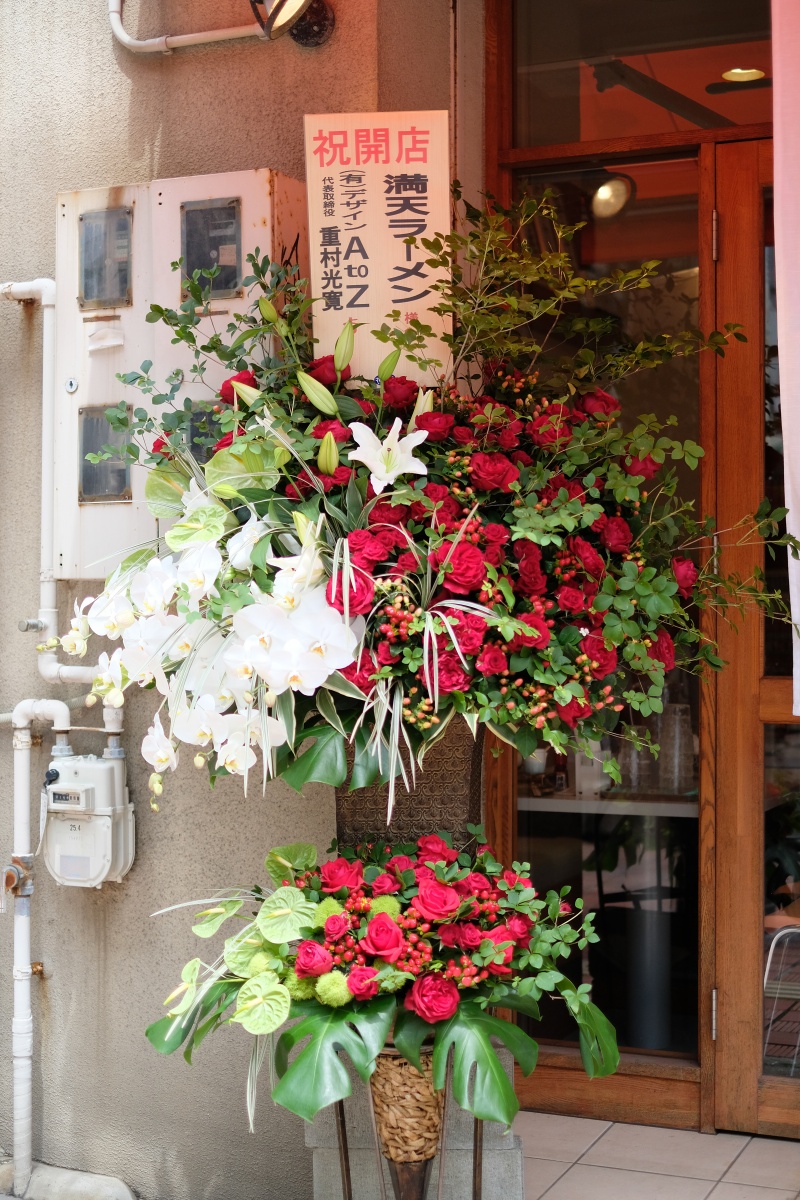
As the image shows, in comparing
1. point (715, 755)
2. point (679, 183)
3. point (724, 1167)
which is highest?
point (679, 183)

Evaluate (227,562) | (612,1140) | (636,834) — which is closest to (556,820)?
(636,834)

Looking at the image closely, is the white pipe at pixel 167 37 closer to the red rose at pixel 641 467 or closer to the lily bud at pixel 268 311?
the lily bud at pixel 268 311

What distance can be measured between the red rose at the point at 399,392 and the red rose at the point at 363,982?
1.01 m

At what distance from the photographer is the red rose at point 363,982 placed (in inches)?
82.0

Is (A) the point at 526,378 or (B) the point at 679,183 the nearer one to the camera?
(A) the point at 526,378

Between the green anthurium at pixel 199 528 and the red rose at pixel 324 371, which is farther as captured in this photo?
the red rose at pixel 324 371

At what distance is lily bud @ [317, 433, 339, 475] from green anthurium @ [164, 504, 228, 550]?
0.64 feet

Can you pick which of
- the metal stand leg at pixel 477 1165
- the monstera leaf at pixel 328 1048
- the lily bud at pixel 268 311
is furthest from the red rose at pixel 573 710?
the lily bud at pixel 268 311

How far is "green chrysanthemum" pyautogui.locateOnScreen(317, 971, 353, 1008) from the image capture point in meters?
2.10

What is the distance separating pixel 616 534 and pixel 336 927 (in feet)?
2.77

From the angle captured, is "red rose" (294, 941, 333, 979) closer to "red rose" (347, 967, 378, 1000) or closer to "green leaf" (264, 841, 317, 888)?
"red rose" (347, 967, 378, 1000)

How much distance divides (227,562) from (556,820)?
1646 millimetres

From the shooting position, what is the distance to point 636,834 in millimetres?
3453

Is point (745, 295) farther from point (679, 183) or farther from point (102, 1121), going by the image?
point (102, 1121)
